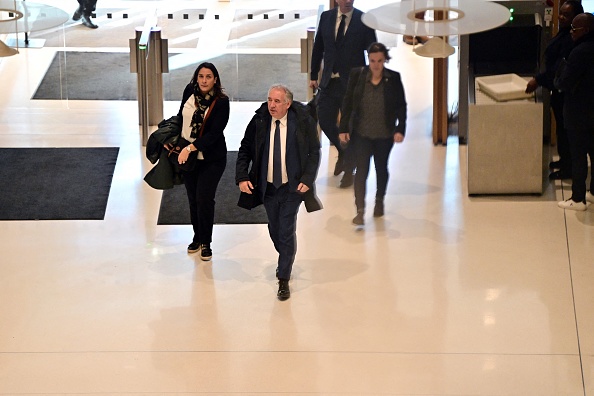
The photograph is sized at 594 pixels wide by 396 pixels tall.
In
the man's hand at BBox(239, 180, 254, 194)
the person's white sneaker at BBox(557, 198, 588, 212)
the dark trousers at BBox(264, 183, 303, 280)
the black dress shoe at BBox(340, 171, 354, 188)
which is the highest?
the man's hand at BBox(239, 180, 254, 194)

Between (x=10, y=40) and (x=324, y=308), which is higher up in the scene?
(x=10, y=40)

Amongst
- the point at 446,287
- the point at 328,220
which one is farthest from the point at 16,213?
the point at 446,287

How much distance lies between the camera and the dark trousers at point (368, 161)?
31.3 feet

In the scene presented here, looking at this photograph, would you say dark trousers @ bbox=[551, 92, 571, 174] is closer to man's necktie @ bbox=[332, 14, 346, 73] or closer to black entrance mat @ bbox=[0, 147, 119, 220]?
man's necktie @ bbox=[332, 14, 346, 73]

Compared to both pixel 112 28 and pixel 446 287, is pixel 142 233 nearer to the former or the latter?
pixel 446 287

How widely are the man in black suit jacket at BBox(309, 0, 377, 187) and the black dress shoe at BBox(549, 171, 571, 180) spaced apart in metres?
1.66

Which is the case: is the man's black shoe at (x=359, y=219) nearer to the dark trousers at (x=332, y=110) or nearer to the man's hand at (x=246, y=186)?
the dark trousers at (x=332, y=110)

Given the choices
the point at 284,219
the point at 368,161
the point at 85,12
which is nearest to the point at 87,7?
the point at 85,12

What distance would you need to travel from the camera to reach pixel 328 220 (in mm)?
9672

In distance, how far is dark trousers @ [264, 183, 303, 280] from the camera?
8.20m

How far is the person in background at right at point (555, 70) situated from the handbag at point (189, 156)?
293cm

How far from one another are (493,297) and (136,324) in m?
2.36

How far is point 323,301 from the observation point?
8.31 metres

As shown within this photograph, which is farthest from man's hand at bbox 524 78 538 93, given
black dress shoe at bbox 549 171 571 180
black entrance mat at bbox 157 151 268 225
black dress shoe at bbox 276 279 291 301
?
black dress shoe at bbox 276 279 291 301
